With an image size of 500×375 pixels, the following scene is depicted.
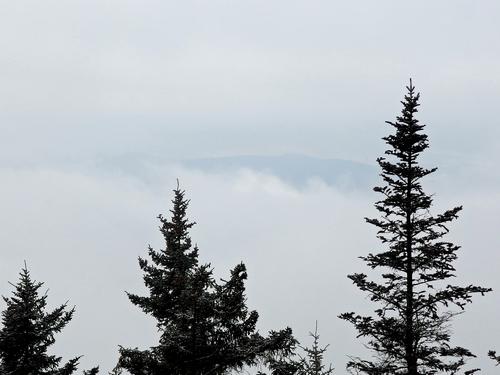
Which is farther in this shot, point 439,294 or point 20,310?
point 20,310

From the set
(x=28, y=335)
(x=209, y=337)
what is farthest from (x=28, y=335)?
(x=209, y=337)

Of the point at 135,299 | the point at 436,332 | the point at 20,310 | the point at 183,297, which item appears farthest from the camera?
the point at 135,299

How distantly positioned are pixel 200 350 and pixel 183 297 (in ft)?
5.56

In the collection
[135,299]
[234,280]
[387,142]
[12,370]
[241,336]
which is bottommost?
[12,370]

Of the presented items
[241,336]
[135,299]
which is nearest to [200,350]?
[241,336]

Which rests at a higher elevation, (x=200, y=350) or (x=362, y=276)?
(x=362, y=276)

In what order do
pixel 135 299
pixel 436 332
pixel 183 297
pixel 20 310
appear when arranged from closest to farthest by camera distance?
→ pixel 183 297
pixel 436 332
pixel 20 310
pixel 135 299

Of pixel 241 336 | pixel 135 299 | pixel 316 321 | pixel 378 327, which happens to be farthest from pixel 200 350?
pixel 316 321

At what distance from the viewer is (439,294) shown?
1866cm

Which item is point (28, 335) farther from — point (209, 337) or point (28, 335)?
point (209, 337)

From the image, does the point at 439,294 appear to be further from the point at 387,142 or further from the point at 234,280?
the point at 234,280

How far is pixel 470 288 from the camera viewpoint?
18469mm

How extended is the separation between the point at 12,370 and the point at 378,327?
12.3m

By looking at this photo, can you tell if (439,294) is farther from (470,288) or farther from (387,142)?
(387,142)
